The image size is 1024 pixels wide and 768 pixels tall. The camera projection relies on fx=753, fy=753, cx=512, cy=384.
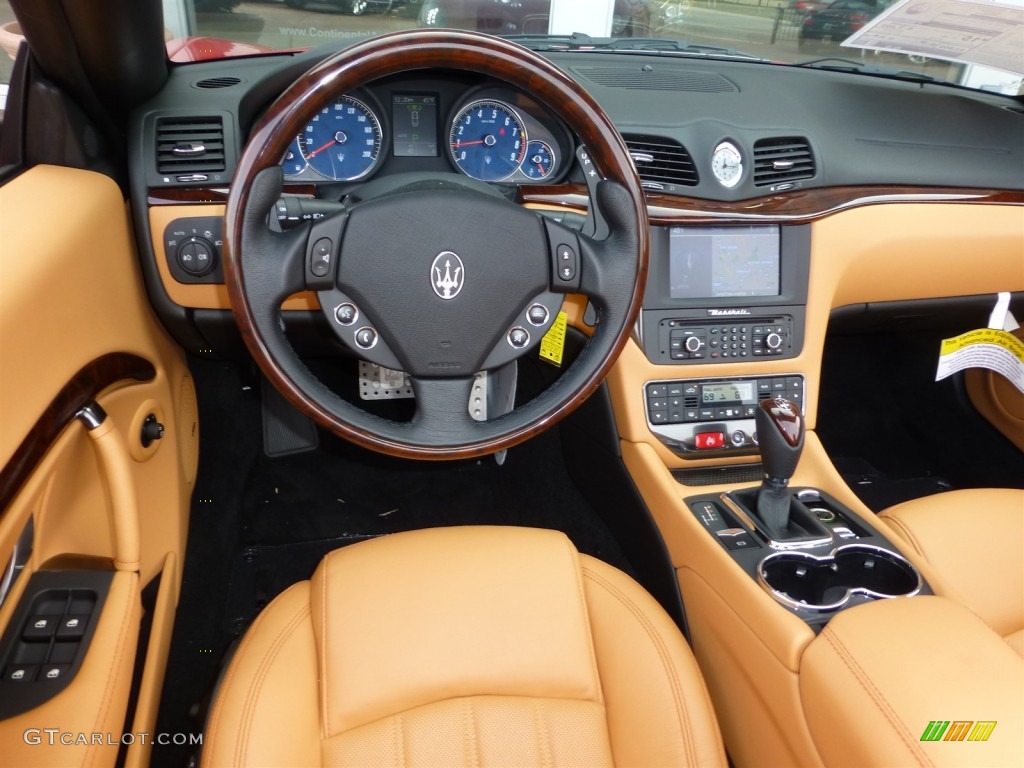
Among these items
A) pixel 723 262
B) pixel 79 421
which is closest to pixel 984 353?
pixel 723 262

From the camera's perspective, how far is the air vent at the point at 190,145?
133 cm

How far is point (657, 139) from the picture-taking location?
1.47m

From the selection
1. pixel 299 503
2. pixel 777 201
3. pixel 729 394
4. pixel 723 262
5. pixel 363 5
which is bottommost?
pixel 299 503

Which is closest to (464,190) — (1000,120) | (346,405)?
(346,405)

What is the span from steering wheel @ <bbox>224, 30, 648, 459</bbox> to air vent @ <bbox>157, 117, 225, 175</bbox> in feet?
1.46

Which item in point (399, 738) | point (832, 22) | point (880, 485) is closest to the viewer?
point (399, 738)

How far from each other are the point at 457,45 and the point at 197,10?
6.60 ft

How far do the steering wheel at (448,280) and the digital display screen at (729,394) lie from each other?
50 centimetres

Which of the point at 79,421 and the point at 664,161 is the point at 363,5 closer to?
the point at 664,161

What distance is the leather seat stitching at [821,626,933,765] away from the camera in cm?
78

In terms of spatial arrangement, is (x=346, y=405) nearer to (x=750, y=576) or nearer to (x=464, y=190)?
(x=464, y=190)

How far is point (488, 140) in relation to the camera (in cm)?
142

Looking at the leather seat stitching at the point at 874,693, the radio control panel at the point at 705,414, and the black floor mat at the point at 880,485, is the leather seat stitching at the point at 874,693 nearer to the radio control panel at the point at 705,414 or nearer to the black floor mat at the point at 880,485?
the radio control panel at the point at 705,414

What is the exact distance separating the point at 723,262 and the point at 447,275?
70cm
